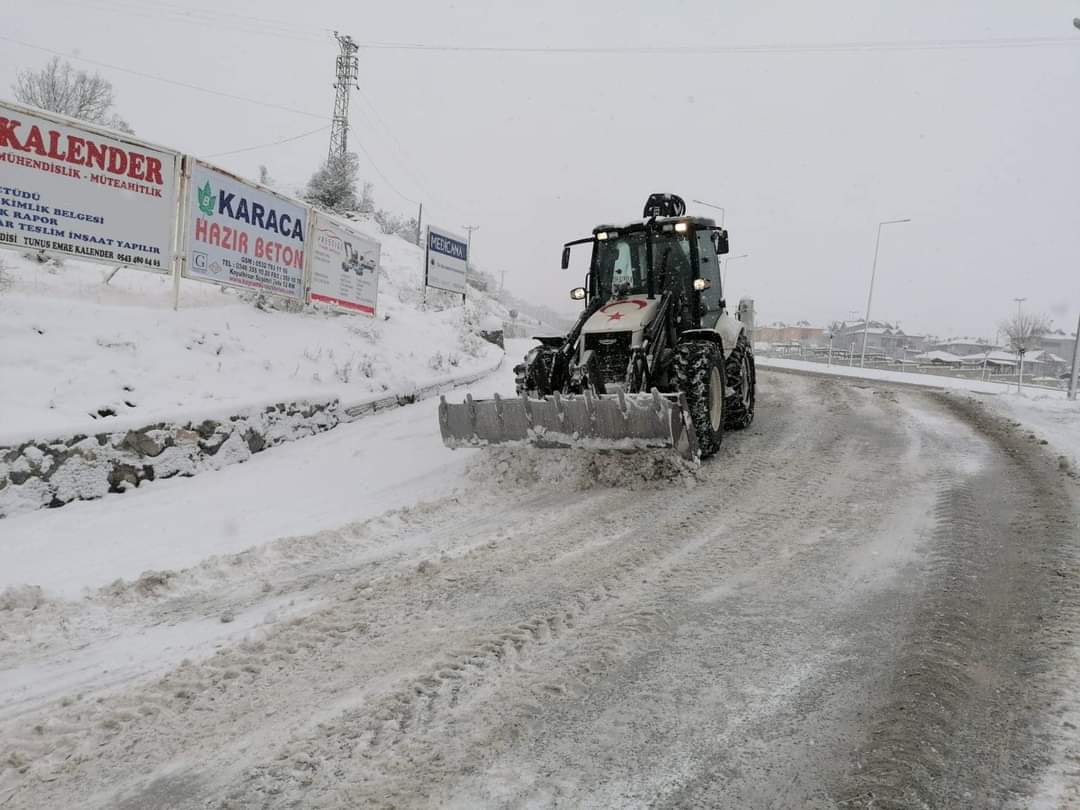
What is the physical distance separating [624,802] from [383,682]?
3.84 ft

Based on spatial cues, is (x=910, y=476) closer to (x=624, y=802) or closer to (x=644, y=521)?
(x=644, y=521)

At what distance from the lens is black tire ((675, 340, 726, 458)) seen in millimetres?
6852

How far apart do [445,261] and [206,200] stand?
9.40 metres

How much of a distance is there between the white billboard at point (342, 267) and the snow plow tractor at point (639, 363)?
A: 456 centimetres

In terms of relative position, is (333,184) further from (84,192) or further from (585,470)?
(585,470)

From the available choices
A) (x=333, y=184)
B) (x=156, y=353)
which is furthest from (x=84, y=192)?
(x=333, y=184)

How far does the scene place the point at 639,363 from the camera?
7004 mm

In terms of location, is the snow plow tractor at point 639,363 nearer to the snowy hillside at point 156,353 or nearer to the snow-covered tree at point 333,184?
the snowy hillside at point 156,353

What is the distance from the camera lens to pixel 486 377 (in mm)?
13156

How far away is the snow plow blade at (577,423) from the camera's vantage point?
6.02m

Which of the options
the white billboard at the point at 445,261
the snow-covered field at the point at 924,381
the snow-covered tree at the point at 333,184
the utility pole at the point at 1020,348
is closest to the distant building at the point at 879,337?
the utility pole at the point at 1020,348

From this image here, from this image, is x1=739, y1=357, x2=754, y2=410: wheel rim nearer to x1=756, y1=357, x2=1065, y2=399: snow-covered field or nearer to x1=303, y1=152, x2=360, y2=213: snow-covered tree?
x1=756, y1=357, x2=1065, y2=399: snow-covered field

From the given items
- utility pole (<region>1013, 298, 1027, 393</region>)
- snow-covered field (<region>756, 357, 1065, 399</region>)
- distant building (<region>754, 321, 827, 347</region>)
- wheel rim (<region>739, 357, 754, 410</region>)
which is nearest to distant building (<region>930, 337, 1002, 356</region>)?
distant building (<region>754, 321, 827, 347</region>)

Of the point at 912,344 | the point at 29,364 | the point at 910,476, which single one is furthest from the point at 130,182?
the point at 912,344
